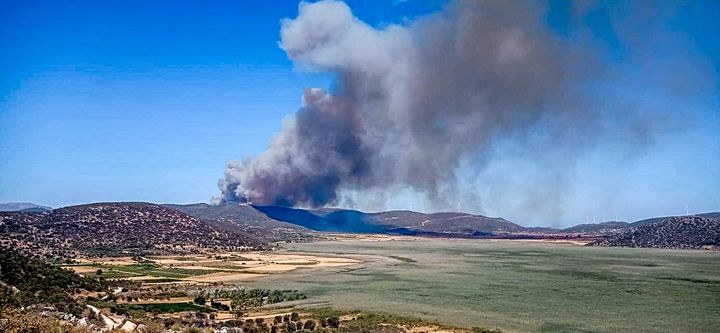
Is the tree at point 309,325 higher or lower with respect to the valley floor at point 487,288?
lower

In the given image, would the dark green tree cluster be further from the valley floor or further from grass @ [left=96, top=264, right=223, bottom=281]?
grass @ [left=96, top=264, right=223, bottom=281]

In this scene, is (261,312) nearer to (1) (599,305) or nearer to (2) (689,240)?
(1) (599,305)

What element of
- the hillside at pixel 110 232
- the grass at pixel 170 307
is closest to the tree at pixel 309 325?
the grass at pixel 170 307

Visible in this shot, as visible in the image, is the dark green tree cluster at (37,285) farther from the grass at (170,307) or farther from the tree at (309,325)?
the tree at (309,325)

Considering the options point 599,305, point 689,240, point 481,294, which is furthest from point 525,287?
point 689,240

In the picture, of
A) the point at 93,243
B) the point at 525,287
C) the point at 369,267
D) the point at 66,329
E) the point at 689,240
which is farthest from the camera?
the point at 689,240
